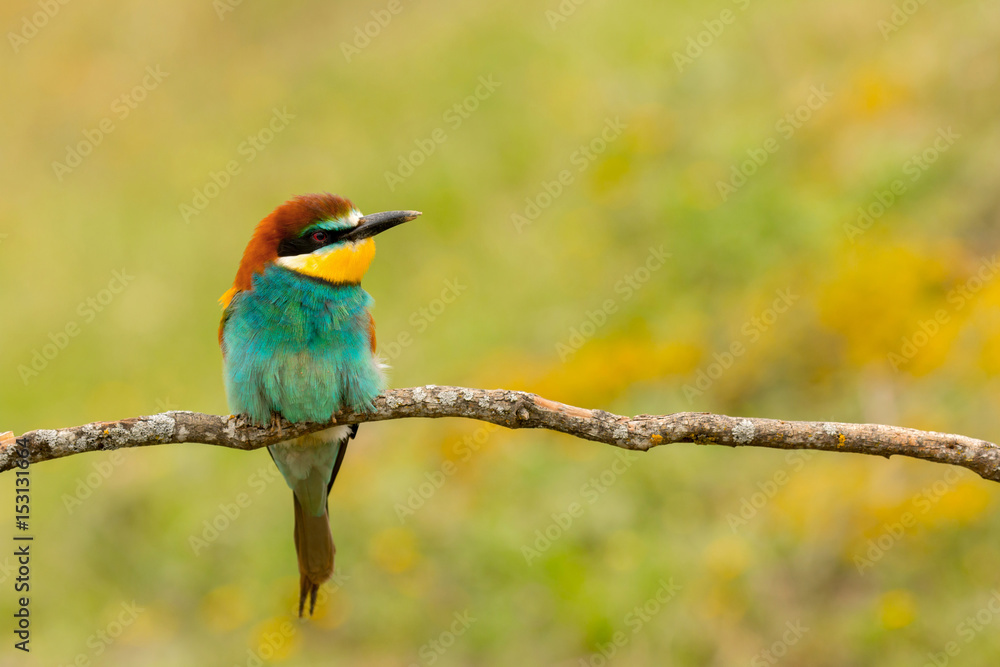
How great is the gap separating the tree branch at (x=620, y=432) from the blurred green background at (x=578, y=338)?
1619mm

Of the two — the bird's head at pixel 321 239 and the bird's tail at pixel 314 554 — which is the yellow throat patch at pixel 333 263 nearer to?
the bird's head at pixel 321 239

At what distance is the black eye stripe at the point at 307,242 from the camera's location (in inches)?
122

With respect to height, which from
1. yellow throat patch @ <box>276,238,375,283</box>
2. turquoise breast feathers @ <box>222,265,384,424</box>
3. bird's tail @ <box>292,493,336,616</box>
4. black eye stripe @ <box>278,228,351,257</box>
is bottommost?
bird's tail @ <box>292,493,336,616</box>

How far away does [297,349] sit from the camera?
2.98 m

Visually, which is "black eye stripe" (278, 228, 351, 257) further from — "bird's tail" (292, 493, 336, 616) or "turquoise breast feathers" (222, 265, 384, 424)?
"bird's tail" (292, 493, 336, 616)

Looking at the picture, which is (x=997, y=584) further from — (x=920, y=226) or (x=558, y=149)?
(x=558, y=149)

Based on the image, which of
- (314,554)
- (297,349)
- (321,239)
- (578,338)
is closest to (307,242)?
(321,239)

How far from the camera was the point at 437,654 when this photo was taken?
4.27 metres

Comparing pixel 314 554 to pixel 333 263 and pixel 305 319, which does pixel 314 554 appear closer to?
pixel 305 319

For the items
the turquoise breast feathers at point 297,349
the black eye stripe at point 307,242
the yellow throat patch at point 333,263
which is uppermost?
the black eye stripe at point 307,242

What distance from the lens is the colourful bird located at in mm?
2898

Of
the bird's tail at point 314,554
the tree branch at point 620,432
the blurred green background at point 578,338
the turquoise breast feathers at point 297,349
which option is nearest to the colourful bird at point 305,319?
the turquoise breast feathers at point 297,349

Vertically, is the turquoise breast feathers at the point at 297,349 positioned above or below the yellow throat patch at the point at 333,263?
below

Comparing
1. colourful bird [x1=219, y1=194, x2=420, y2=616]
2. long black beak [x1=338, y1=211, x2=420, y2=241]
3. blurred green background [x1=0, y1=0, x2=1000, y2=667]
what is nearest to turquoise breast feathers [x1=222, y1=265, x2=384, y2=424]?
colourful bird [x1=219, y1=194, x2=420, y2=616]
